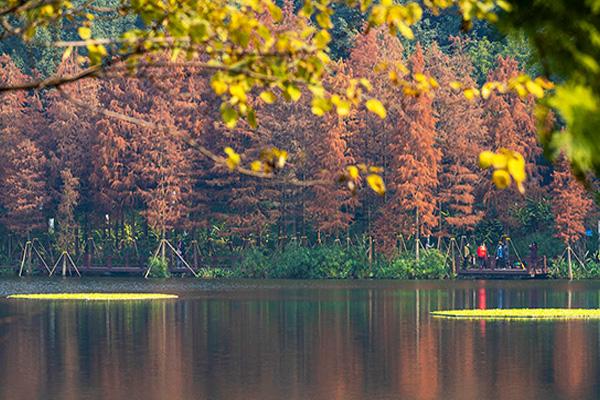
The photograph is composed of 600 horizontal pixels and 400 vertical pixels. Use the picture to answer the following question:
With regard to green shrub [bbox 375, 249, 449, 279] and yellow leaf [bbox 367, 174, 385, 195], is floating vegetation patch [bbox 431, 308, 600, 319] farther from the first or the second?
yellow leaf [bbox 367, 174, 385, 195]

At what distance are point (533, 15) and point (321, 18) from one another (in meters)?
1.90

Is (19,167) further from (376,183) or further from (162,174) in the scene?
(376,183)

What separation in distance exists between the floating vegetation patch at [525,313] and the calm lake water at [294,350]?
1.04 m

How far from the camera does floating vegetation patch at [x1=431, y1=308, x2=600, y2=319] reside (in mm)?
48375

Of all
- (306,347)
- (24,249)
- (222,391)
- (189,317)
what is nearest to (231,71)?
(222,391)

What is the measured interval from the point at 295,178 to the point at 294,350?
43.3m

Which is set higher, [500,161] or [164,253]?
[500,161]

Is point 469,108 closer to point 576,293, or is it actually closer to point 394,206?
point 394,206

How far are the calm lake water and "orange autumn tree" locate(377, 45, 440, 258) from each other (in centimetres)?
1481

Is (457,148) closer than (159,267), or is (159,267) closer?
(457,148)

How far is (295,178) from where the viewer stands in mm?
82250

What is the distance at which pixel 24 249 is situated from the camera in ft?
Result: 286

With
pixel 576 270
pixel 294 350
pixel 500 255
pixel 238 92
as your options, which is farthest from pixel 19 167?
pixel 238 92

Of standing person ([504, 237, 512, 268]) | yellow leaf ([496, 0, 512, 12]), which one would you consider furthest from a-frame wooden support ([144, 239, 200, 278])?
yellow leaf ([496, 0, 512, 12])
